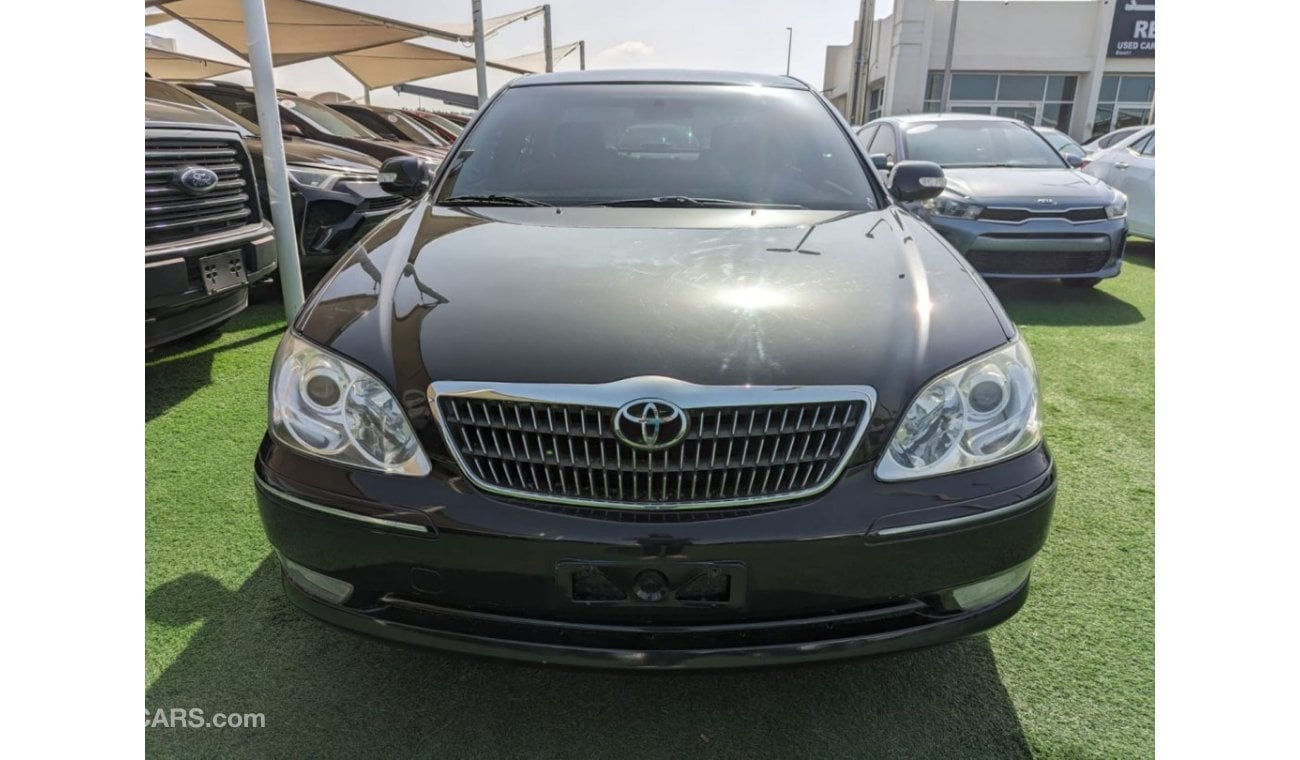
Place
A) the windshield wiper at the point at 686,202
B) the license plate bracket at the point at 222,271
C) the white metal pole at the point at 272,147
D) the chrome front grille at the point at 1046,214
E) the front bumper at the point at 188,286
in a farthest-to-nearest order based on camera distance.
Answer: the chrome front grille at the point at 1046,214 < the white metal pole at the point at 272,147 < the license plate bracket at the point at 222,271 < the front bumper at the point at 188,286 < the windshield wiper at the point at 686,202

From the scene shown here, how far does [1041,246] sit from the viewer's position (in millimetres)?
5570

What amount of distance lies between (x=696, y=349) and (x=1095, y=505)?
6.21 feet

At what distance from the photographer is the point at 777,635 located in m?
1.45

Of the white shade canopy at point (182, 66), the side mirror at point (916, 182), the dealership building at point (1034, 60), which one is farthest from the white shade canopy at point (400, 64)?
the side mirror at point (916, 182)

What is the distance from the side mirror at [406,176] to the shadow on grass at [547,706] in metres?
1.56

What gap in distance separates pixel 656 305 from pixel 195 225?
2.73 metres

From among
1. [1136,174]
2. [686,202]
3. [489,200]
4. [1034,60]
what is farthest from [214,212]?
[1034,60]

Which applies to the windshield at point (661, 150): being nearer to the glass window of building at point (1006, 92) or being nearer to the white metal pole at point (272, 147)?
the white metal pole at point (272, 147)

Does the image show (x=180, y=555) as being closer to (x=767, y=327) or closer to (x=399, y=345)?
(x=399, y=345)

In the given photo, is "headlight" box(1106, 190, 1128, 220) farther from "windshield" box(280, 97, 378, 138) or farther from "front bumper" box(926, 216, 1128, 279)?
"windshield" box(280, 97, 378, 138)

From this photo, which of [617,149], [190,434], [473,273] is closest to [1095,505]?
[617,149]

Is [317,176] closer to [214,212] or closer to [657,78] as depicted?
[214,212]

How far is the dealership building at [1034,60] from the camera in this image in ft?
86.8

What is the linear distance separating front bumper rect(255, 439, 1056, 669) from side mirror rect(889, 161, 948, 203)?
1.50 m
